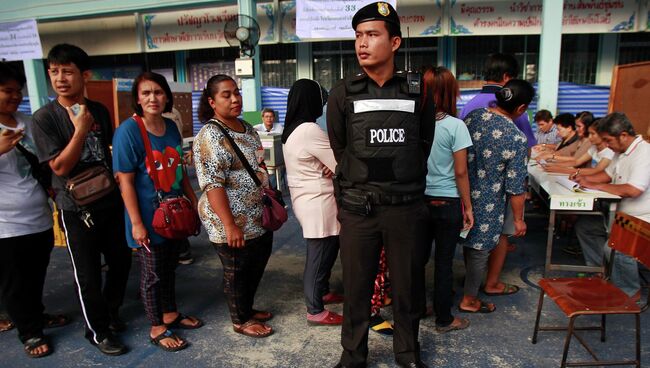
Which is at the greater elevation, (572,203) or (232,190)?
(232,190)

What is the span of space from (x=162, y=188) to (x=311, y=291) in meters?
1.15

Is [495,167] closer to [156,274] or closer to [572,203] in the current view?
[572,203]

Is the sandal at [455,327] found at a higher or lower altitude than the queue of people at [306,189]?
lower

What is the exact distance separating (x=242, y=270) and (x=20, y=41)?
28.9 ft

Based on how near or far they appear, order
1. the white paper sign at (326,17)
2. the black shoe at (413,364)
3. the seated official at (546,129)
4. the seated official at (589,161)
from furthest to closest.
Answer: the white paper sign at (326,17), the seated official at (546,129), the seated official at (589,161), the black shoe at (413,364)

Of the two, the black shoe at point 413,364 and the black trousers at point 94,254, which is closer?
the black shoe at point 413,364

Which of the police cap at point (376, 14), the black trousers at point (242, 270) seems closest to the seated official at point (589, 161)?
the police cap at point (376, 14)

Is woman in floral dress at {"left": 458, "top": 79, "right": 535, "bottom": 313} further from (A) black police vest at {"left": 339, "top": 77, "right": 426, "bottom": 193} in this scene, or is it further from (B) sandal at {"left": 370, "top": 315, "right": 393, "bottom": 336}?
(A) black police vest at {"left": 339, "top": 77, "right": 426, "bottom": 193}

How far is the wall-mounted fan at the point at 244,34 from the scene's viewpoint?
7.44m

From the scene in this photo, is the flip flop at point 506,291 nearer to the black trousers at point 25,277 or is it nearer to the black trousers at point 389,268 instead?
the black trousers at point 389,268

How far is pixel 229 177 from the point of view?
2459 millimetres

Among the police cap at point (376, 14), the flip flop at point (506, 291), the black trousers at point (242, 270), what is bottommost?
the flip flop at point (506, 291)

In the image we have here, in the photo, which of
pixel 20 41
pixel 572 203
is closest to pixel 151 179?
pixel 572 203

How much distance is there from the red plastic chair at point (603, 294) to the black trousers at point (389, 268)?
2.39 feet
